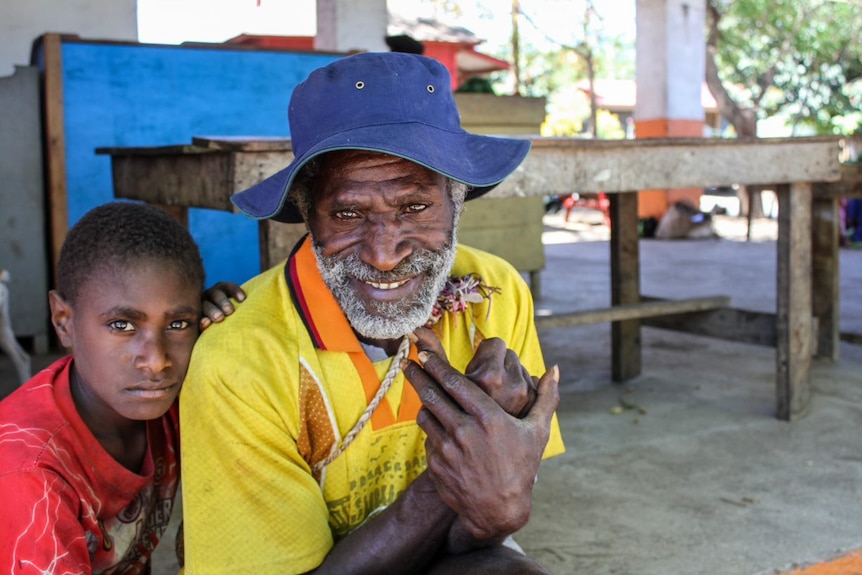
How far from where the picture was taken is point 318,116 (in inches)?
72.1

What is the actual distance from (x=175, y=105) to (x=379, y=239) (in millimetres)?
4134

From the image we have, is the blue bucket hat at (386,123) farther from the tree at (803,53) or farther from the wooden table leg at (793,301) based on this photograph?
the tree at (803,53)

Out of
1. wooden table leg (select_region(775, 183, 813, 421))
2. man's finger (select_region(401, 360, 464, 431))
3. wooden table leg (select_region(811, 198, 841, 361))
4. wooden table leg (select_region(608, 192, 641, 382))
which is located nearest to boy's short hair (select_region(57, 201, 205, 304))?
man's finger (select_region(401, 360, 464, 431))

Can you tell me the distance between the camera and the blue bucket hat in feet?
5.73

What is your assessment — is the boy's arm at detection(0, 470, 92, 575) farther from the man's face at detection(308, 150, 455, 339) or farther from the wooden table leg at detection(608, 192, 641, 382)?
the wooden table leg at detection(608, 192, 641, 382)

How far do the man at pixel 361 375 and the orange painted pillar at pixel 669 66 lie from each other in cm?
1083

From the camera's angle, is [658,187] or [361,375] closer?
[361,375]

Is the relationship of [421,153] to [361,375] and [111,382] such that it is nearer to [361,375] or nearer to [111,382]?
[361,375]

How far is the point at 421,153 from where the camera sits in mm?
1735

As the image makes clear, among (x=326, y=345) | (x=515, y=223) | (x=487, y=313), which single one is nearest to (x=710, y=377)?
(x=515, y=223)

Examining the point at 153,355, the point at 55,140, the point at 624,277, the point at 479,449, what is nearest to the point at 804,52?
the point at 624,277

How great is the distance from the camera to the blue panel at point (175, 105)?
17.8 ft

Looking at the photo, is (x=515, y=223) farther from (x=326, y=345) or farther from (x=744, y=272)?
(x=326, y=345)

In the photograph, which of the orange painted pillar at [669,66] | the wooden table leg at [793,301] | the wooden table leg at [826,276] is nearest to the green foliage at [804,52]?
the orange painted pillar at [669,66]
